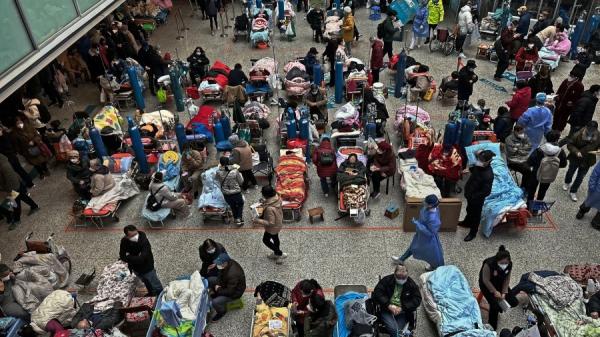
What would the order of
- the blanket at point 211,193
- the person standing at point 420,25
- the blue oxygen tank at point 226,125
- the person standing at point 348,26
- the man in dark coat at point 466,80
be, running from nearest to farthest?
the blanket at point 211,193
the blue oxygen tank at point 226,125
the man in dark coat at point 466,80
the person standing at point 348,26
the person standing at point 420,25

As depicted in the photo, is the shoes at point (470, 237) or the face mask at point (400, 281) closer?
the face mask at point (400, 281)

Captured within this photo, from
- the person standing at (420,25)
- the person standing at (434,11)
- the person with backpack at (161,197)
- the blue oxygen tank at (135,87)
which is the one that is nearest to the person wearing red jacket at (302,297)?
the person with backpack at (161,197)

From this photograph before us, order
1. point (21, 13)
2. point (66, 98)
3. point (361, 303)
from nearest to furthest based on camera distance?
1. point (361, 303)
2. point (21, 13)
3. point (66, 98)

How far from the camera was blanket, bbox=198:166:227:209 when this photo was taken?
10.0 metres

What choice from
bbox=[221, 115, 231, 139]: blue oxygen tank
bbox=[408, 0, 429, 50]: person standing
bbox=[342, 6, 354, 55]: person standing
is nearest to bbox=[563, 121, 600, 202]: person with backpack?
bbox=[221, 115, 231, 139]: blue oxygen tank

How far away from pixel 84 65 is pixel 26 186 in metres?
6.23

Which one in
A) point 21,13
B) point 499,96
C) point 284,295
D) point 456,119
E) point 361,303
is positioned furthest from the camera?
point 499,96

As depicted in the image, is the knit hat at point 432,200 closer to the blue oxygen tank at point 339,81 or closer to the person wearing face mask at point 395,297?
the person wearing face mask at point 395,297

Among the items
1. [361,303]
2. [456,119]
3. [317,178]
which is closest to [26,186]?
[317,178]

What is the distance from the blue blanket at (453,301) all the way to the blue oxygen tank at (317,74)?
777 centimetres

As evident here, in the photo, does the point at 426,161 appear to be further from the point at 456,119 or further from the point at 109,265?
the point at 109,265

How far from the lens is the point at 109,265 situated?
883 cm

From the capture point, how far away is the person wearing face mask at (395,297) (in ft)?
22.9

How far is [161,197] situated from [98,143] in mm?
2775
